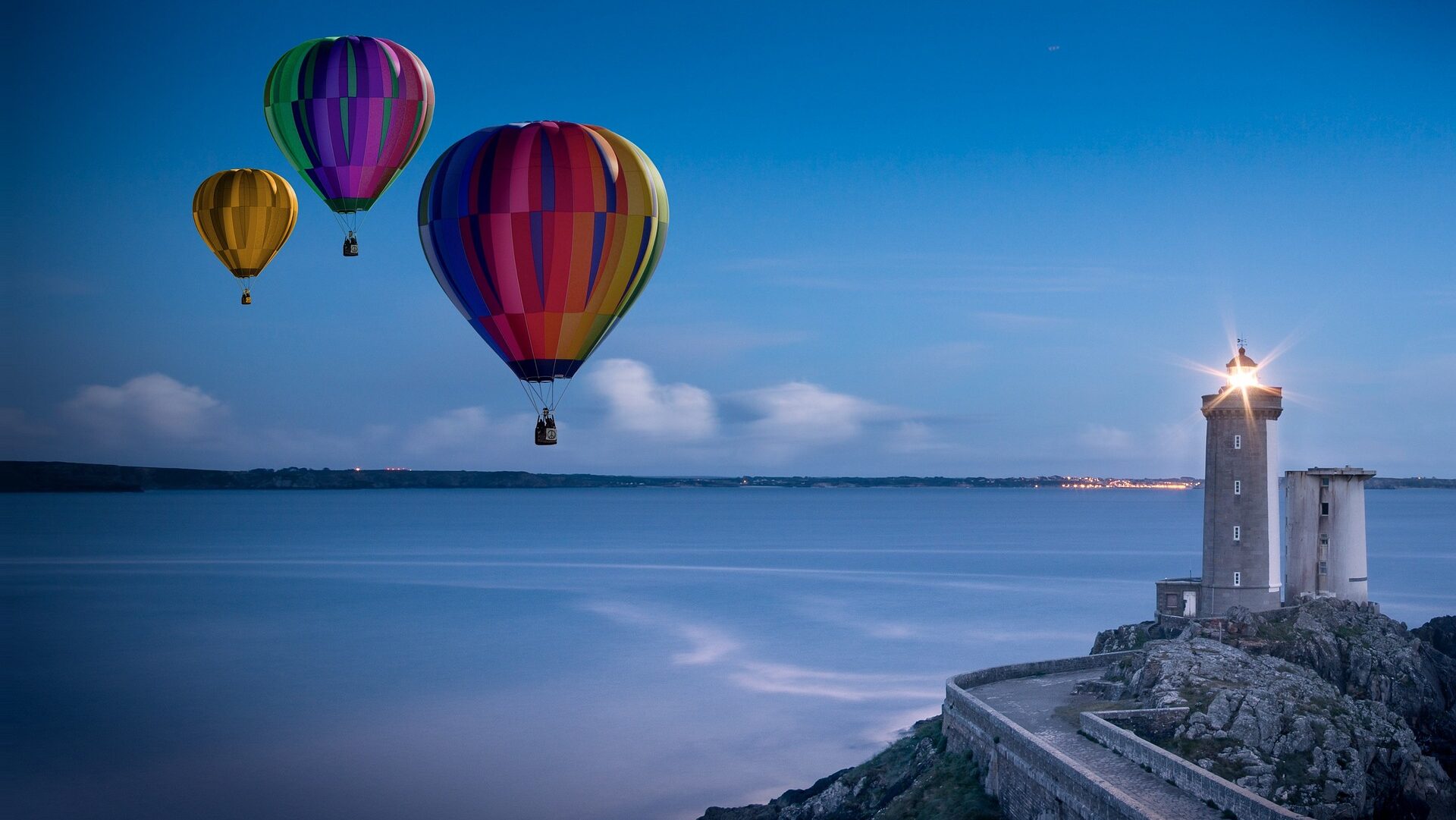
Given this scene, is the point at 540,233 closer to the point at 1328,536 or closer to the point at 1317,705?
the point at 1317,705

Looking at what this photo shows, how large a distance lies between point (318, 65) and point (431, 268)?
10.8m

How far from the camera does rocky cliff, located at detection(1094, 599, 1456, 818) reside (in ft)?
76.0

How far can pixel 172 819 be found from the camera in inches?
1463

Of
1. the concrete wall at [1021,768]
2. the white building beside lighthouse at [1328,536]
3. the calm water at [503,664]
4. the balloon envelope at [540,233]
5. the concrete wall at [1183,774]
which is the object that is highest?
the balloon envelope at [540,233]

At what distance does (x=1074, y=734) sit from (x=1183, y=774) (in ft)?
15.0

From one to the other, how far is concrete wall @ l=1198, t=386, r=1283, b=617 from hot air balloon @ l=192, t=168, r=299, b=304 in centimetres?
2982

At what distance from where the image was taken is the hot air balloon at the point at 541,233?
27391 millimetres

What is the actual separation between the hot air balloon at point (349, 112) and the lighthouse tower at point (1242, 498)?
24254 millimetres

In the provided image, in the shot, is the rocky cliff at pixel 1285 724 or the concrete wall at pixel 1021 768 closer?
the concrete wall at pixel 1021 768

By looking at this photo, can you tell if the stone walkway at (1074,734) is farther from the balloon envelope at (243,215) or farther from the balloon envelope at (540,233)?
the balloon envelope at (243,215)

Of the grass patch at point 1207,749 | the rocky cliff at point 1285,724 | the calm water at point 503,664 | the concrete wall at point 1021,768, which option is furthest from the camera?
the calm water at point 503,664

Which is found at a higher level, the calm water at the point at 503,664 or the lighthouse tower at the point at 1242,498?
the lighthouse tower at the point at 1242,498

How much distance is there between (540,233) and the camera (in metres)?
27.3

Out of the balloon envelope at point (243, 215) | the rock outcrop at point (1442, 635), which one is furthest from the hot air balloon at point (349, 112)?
the rock outcrop at point (1442, 635)
